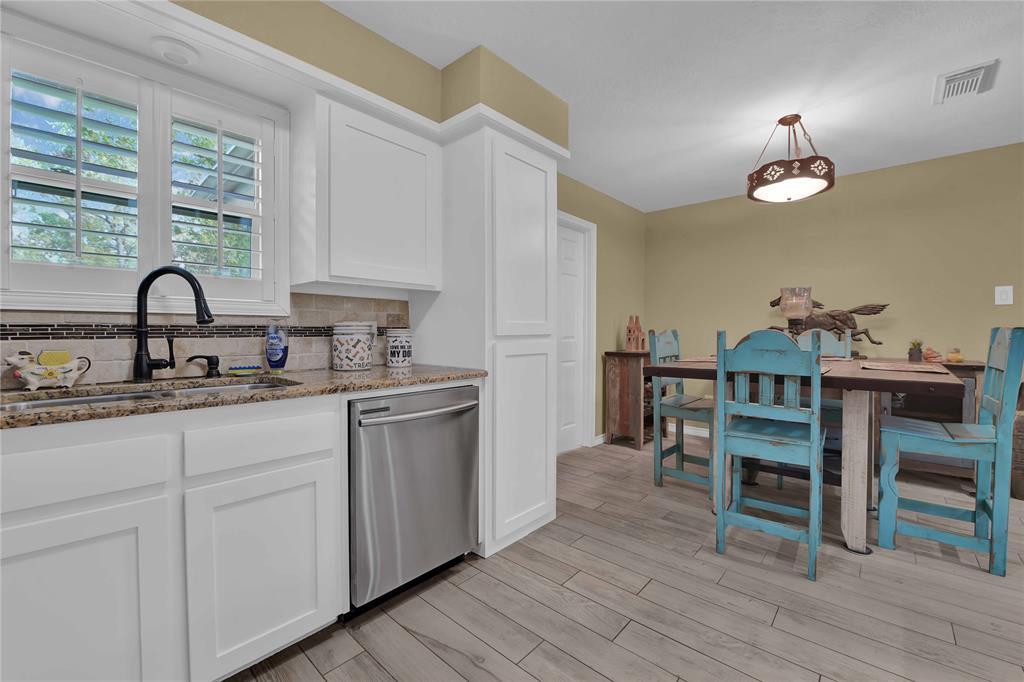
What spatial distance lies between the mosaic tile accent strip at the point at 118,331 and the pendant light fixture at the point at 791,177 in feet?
8.98

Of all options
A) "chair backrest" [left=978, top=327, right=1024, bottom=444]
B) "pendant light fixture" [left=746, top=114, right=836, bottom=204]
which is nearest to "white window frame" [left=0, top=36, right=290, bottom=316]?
"pendant light fixture" [left=746, top=114, right=836, bottom=204]

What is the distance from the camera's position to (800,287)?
407cm

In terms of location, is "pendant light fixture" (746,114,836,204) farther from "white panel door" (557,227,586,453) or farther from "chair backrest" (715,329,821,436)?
"white panel door" (557,227,586,453)

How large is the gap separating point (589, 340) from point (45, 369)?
142 inches

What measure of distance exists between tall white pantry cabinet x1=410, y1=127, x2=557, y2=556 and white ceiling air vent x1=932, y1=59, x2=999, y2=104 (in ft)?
7.32

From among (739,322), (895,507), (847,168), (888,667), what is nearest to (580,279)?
(739,322)

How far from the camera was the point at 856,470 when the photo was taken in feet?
7.13

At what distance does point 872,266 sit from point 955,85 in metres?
1.67

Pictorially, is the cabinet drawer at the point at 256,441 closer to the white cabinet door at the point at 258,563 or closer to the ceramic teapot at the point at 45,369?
the white cabinet door at the point at 258,563

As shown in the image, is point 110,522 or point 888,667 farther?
point 888,667

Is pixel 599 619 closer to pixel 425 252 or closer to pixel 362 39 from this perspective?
pixel 425 252

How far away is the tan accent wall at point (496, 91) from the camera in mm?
2166

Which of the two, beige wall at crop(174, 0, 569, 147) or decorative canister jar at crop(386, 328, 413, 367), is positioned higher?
beige wall at crop(174, 0, 569, 147)

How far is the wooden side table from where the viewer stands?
408 centimetres
